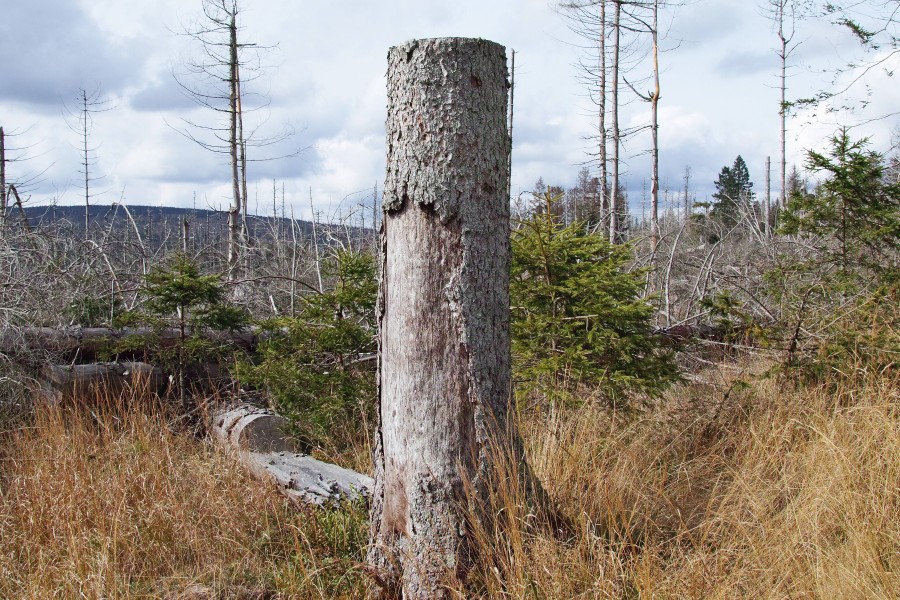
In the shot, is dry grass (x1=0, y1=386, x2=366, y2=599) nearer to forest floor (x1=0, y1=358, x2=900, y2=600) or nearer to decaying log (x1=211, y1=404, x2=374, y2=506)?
forest floor (x1=0, y1=358, x2=900, y2=600)

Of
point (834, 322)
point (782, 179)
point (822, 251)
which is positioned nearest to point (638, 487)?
point (834, 322)

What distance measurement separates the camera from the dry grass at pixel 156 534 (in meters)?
3.21

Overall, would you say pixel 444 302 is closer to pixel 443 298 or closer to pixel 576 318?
pixel 443 298

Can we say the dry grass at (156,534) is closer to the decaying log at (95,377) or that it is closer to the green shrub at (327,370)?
the green shrub at (327,370)

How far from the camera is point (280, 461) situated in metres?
4.87

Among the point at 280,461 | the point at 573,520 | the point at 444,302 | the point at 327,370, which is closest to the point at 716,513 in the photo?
the point at 573,520

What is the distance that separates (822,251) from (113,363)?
7.32 metres

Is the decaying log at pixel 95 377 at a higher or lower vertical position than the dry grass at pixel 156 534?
higher

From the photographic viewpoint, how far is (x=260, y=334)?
7.47 metres

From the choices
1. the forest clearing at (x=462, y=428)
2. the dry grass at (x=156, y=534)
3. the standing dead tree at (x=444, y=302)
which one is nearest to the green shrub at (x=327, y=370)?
the forest clearing at (x=462, y=428)

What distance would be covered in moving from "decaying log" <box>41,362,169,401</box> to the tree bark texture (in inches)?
161

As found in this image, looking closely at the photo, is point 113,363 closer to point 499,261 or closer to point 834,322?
point 499,261

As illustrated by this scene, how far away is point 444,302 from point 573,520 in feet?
4.14

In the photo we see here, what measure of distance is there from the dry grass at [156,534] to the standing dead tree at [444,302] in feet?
1.93
